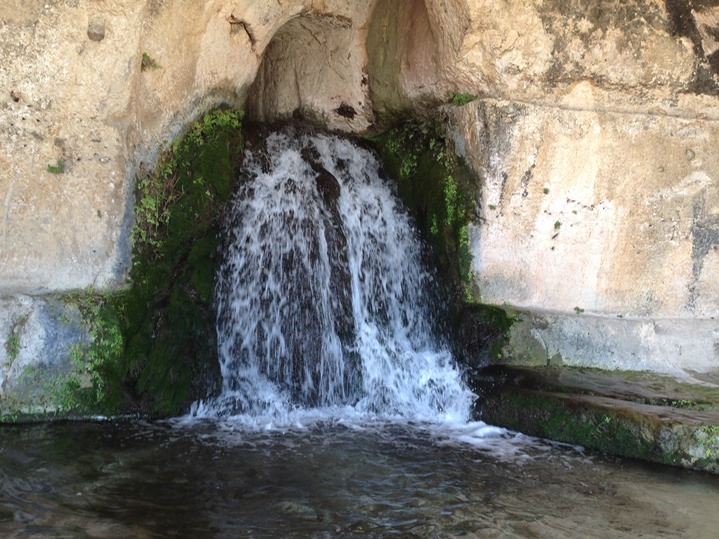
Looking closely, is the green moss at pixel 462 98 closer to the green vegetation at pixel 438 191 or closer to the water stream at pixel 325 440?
the green vegetation at pixel 438 191

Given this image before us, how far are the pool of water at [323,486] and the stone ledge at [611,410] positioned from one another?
0.42ft

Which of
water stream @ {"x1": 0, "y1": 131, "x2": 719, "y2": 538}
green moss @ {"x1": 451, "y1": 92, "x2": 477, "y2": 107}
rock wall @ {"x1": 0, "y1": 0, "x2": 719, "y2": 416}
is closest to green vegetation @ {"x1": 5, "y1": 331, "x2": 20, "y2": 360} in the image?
water stream @ {"x1": 0, "y1": 131, "x2": 719, "y2": 538}

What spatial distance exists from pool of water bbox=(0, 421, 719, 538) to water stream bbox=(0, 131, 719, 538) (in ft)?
0.05

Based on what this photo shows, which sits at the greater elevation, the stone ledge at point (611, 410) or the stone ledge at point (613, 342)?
the stone ledge at point (613, 342)

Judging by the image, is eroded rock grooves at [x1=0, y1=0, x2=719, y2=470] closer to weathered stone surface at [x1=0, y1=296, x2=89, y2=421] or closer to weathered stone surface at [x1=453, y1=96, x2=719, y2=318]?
weathered stone surface at [x1=453, y1=96, x2=719, y2=318]

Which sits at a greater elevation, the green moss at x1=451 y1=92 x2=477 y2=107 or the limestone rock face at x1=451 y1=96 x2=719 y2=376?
the green moss at x1=451 y1=92 x2=477 y2=107

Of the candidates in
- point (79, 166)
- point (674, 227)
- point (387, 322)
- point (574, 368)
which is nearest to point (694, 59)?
point (674, 227)

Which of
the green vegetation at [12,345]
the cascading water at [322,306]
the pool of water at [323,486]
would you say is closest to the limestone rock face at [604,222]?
the cascading water at [322,306]

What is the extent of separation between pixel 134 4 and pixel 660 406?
179 inches

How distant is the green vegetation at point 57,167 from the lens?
5.42 m

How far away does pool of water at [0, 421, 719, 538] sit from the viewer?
3.58 meters

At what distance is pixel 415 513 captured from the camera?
12.5ft

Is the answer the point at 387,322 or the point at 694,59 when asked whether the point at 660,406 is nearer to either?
the point at 387,322

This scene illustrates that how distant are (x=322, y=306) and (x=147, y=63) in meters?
2.37
